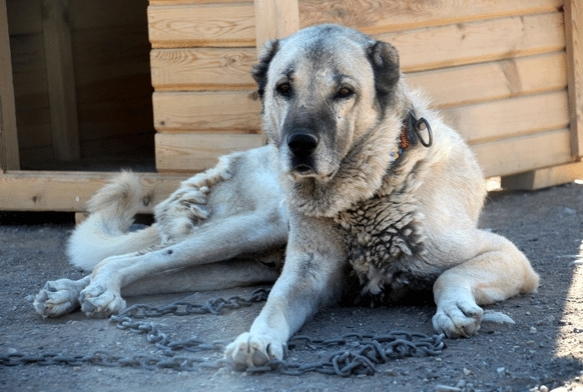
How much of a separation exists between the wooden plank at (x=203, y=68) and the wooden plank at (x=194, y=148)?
0.97 ft

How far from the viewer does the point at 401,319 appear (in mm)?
3305

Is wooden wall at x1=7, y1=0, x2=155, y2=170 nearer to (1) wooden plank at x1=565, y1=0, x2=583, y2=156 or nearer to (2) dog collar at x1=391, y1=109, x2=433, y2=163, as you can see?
(1) wooden plank at x1=565, y1=0, x2=583, y2=156

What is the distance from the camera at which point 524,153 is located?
6.12m

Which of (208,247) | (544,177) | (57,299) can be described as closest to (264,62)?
(208,247)

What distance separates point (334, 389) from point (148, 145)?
5466 millimetres

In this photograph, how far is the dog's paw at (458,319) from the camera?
2963 millimetres

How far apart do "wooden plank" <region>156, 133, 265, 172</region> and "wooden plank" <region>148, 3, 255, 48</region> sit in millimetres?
552

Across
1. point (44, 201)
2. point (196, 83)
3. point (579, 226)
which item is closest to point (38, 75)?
point (44, 201)

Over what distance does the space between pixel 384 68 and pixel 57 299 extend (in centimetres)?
165

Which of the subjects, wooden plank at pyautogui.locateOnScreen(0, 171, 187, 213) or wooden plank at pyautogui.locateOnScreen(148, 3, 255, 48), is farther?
wooden plank at pyautogui.locateOnScreen(0, 171, 187, 213)

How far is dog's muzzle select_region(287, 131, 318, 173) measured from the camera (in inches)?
122

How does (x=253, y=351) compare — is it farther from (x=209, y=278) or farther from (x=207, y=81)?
(x=207, y=81)

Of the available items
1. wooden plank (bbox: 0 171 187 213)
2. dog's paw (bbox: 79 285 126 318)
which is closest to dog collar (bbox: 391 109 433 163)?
dog's paw (bbox: 79 285 126 318)

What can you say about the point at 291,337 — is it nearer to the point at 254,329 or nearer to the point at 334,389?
the point at 254,329
